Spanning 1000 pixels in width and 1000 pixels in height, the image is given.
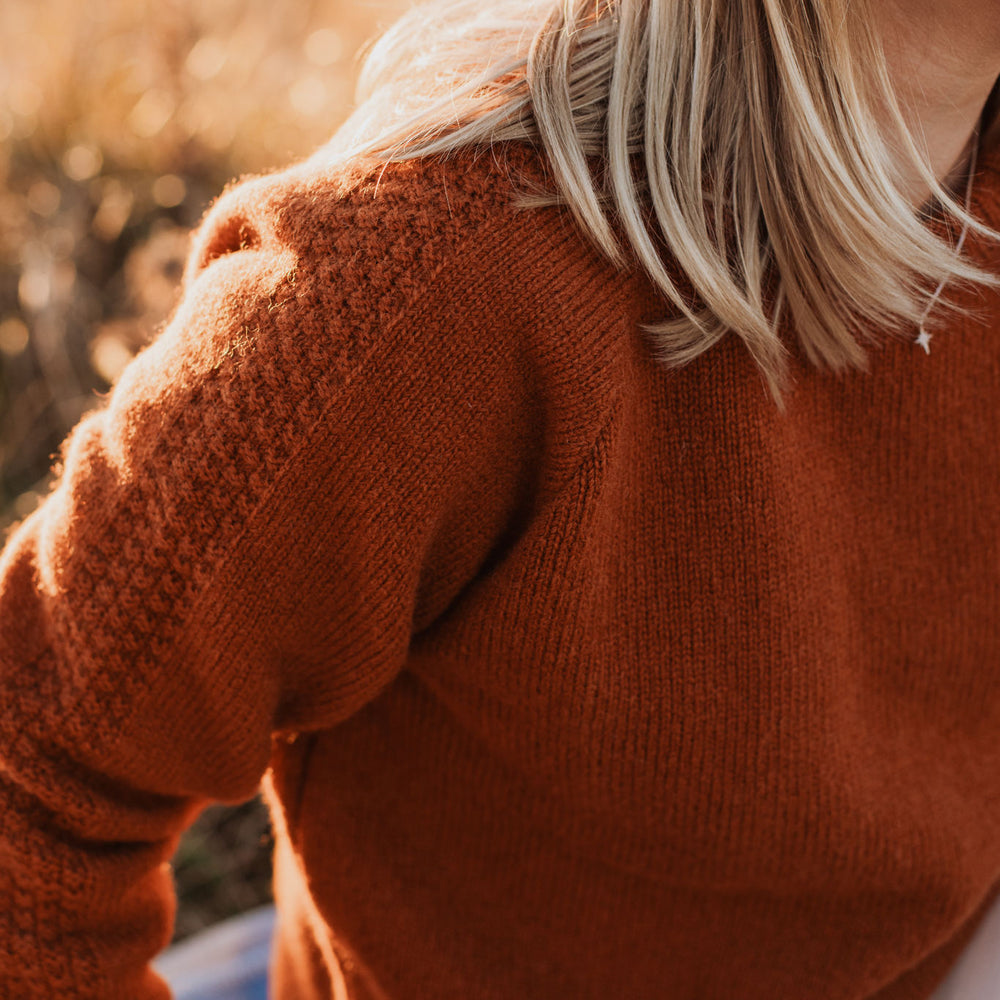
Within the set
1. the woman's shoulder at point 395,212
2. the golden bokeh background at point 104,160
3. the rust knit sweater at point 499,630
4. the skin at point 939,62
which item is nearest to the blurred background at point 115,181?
the golden bokeh background at point 104,160

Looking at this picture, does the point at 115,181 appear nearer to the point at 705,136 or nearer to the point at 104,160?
the point at 104,160

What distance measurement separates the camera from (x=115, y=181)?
2.30 m

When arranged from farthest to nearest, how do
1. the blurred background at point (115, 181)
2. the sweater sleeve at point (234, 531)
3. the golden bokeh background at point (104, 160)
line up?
the golden bokeh background at point (104, 160)
the blurred background at point (115, 181)
the sweater sleeve at point (234, 531)

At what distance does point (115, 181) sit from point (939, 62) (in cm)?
201

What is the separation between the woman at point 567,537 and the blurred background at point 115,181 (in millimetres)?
1206

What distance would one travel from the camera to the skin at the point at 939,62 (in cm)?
76

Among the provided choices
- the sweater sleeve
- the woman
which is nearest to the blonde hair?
the woman

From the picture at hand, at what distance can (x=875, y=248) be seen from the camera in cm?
79

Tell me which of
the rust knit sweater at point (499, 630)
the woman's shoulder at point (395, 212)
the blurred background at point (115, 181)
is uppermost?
the blurred background at point (115, 181)

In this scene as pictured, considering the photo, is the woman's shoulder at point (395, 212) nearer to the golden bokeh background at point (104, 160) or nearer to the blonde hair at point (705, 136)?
the blonde hair at point (705, 136)

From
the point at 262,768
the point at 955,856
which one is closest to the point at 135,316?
the point at 262,768

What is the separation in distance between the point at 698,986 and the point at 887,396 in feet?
2.02

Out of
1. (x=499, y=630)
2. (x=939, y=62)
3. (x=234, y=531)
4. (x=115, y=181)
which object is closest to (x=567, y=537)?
(x=499, y=630)

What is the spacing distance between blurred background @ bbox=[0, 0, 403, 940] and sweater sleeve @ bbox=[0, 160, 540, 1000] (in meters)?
1.27
